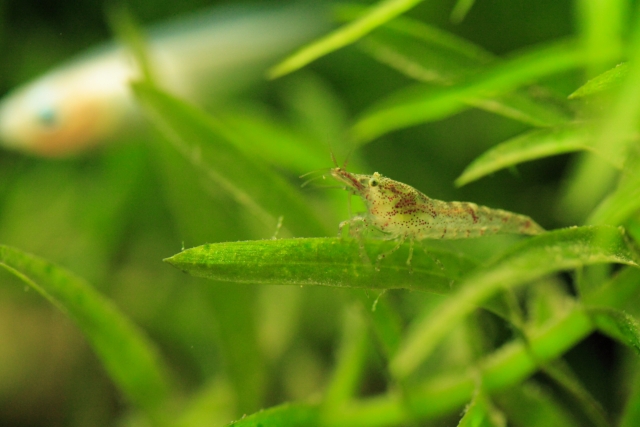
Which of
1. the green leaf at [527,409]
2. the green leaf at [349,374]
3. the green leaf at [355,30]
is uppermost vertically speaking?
the green leaf at [355,30]

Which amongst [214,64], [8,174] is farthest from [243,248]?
[8,174]

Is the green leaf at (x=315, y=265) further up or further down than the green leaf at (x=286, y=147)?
further down

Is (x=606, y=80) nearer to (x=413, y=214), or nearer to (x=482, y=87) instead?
(x=482, y=87)

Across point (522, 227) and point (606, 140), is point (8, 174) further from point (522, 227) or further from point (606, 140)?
point (606, 140)

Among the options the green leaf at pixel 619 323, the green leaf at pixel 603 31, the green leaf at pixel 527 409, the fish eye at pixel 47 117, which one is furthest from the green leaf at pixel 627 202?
the fish eye at pixel 47 117

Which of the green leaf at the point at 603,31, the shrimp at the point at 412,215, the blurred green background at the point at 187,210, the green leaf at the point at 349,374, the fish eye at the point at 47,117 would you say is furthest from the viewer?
the fish eye at the point at 47,117

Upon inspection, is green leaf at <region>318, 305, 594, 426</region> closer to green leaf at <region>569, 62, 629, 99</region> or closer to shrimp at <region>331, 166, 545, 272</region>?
shrimp at <region>331, 166, 545, 272</region>

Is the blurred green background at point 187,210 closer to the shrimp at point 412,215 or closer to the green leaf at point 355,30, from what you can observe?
the shrimp at point 412,215
